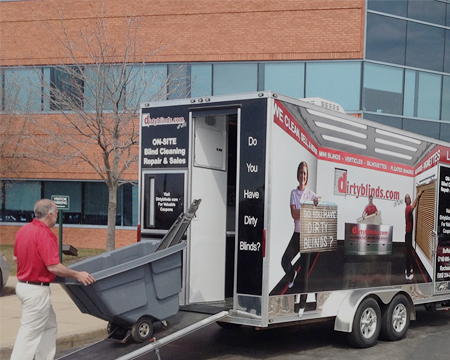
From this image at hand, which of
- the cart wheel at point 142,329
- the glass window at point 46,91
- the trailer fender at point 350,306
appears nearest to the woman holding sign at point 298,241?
the trailer fender at point 350,306

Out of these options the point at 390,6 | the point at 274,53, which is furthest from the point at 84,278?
the point at 390,6

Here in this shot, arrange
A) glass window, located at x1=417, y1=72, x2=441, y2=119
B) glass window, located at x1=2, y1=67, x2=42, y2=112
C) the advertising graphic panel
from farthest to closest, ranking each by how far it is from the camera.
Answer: glass window, located at x1=417, y1=72, x2=441, y2=119
glass window, located at x1=2, y1=67, x2=42, y2=112
the advertising graphic panel

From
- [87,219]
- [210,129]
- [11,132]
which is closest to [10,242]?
[87,219]

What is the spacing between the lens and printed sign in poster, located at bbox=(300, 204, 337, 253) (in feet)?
23.2

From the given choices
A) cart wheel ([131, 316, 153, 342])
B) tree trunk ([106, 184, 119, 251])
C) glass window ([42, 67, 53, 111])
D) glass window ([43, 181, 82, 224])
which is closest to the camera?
cart wheel ([131, 316, 153, 342])

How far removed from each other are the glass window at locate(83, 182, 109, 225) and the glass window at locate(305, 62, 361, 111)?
804 cm

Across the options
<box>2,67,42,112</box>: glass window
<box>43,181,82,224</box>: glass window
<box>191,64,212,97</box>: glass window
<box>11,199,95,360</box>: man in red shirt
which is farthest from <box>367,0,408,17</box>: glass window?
<box>11,199,95,360</box>: man in red shirt

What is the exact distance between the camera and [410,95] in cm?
2014

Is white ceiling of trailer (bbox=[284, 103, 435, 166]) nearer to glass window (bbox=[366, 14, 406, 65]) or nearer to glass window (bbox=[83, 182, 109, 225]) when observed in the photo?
glass window (bbox=[366, 14, 406, 65])

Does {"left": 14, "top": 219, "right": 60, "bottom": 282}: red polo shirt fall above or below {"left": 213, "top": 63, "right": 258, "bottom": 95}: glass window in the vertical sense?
below

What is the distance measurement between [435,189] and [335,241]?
2707mm

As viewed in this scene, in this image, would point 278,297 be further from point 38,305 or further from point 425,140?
point 425,140

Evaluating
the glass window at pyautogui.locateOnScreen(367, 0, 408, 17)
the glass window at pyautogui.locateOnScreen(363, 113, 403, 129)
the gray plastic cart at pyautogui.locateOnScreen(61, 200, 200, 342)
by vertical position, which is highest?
the glass window at pyautogui.locateOnScreen(367, 0, 408, 17)

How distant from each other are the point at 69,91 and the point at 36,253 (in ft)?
41.5
